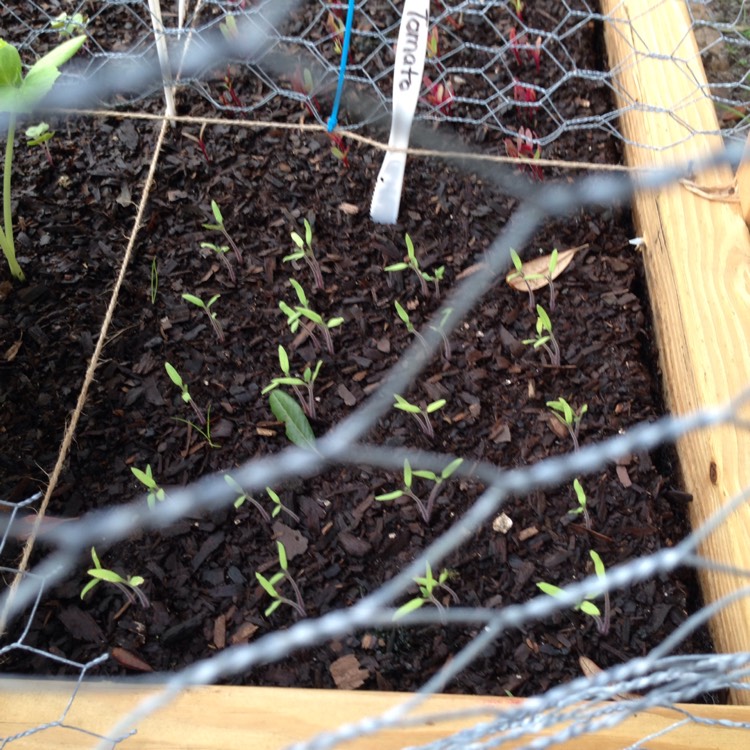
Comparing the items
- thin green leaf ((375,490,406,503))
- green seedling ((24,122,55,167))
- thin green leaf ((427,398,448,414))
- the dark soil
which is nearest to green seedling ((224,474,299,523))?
the dark soil

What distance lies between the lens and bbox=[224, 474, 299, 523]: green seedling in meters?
1.05

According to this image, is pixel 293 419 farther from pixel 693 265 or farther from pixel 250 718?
pixel 693 265

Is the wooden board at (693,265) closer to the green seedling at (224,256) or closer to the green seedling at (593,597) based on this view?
the green seedling at (593,597)

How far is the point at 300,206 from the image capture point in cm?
138

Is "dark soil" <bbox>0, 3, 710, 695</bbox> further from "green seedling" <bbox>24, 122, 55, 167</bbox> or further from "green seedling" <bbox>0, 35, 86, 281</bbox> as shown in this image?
"green seedling" <bbox>0, 35, 86, 281</bbox>

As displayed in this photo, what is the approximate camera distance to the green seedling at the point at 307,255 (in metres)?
1.25

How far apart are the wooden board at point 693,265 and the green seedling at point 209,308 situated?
0.67 metres

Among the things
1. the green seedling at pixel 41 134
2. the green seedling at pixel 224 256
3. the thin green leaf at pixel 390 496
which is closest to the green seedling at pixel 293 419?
the thin green leaf at pixel 390 496

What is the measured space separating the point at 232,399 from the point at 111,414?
18 centimetres

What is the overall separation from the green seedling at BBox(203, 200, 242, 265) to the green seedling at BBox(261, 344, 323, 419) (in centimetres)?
22

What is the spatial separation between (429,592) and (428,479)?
0.66ft

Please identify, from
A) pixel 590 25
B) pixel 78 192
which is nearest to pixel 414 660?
pixel 78 192

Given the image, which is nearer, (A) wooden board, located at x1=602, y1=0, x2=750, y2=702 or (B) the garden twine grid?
(B) the garden twine grid

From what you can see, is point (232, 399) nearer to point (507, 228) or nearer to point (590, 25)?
point (507, 228)
